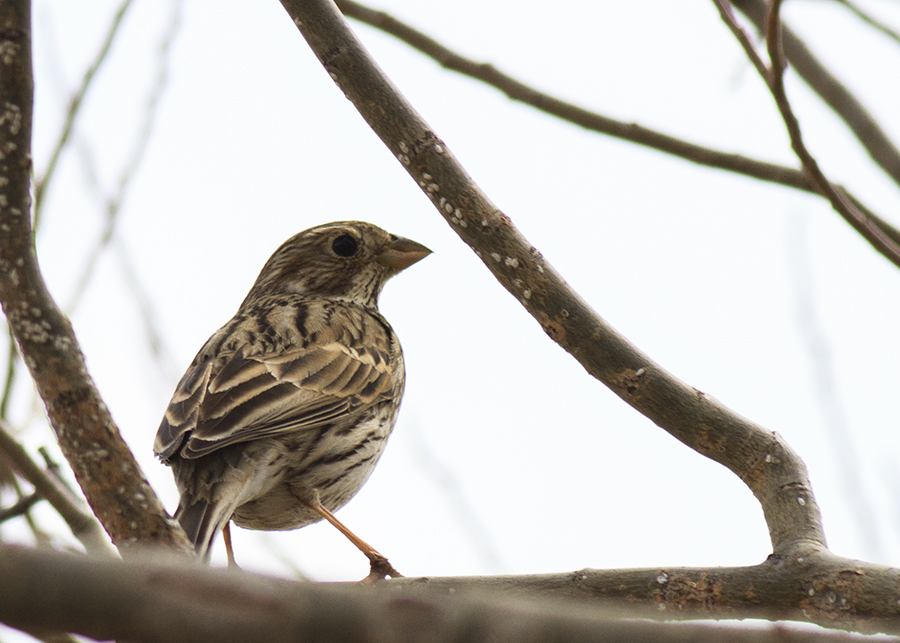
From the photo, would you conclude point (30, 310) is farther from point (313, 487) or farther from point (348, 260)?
point (348, 260)

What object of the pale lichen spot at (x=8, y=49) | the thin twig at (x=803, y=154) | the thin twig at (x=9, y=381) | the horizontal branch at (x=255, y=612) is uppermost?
the thin twig at (x=803, y=154)

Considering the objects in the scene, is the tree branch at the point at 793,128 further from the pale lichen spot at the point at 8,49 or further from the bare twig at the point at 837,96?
the pale lichen spot at the point at 8,49

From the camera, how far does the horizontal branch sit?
106cm

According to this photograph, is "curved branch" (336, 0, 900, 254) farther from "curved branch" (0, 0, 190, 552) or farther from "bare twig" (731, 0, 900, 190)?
"curved branch" (0, 0, 190, 552)

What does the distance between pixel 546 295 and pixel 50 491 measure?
200 centimetres

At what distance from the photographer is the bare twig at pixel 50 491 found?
12.6ft

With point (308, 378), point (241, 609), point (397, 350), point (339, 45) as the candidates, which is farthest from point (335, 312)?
point (241, 609)

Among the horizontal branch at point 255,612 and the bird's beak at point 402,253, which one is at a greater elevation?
the bird's beak at point 402,253

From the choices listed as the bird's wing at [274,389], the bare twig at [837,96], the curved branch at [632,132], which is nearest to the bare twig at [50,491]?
the bird's wing at [274,389]

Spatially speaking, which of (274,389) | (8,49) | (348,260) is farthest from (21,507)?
(348,260)

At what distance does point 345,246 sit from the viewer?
777 centimetres

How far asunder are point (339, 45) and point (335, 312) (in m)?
3.25

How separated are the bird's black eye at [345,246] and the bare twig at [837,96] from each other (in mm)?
3401

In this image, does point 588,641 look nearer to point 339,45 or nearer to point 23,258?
point 23,258
